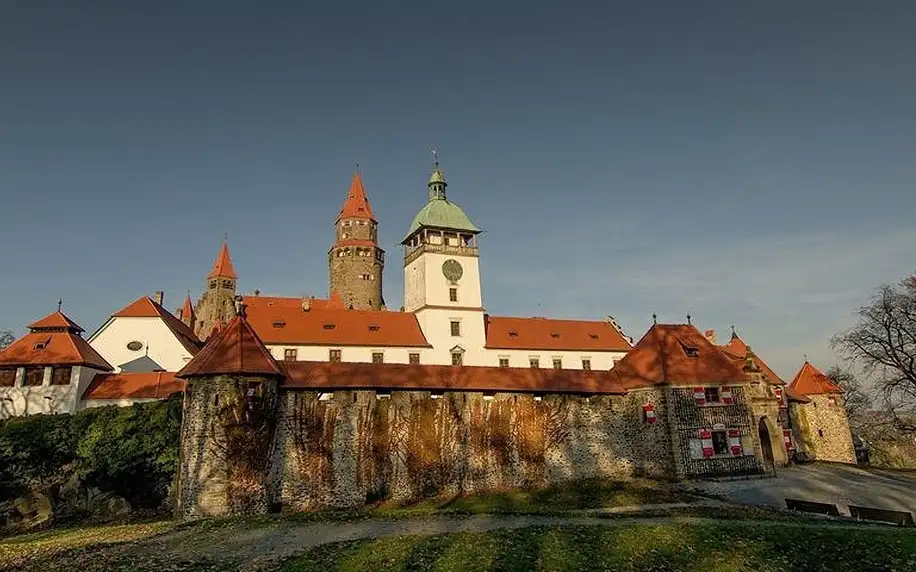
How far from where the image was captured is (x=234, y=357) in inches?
1072

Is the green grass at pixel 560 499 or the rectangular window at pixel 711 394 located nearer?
the green grass at pixel 560 499

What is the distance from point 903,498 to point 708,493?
831 cm

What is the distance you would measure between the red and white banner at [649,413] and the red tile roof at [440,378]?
152cm

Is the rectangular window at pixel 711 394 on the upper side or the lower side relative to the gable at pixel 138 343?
lower

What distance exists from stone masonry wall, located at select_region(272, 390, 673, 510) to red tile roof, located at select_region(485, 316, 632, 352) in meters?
18.8

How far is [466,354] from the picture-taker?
1972 inches

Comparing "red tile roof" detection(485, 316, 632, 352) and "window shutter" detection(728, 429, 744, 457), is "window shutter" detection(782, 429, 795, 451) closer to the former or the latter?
"window shutter" detection(728, 429, 744, 457)

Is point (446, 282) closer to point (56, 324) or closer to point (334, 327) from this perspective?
point (334, 327)

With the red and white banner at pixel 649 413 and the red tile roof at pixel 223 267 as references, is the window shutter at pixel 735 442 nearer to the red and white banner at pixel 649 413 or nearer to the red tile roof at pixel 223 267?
the red and white banner at pixel 649 413

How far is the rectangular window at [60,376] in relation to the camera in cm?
3581

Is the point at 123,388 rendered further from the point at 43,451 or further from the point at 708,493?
the point at 708,493

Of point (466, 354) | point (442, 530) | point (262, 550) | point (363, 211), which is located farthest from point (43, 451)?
point (363, 211)

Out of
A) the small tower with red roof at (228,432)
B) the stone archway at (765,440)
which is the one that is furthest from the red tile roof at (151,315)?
the stone archway at (765,440)

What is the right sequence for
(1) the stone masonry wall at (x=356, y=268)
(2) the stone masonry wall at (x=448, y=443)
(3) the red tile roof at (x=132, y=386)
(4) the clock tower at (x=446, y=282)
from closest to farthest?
(2) the stone masonry wall at (x=448, y=443)
(3) the red tile roof at (x=132, y=386)
(4) the clock tower at (x=446, y=282)
(1) the stone masonry wall at (x=356, y=268)
